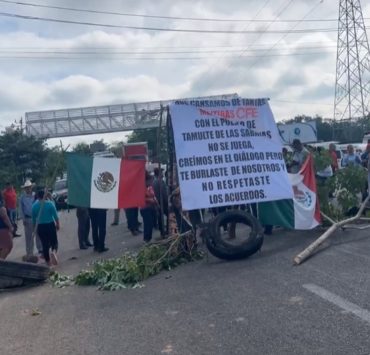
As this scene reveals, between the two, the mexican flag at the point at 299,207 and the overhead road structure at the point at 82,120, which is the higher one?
the overhead road structure at the point at 82,120

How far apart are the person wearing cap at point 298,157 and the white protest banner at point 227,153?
1850 millimetres

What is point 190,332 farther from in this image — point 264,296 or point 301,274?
point 301,274

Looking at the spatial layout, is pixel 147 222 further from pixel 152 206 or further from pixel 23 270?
pixel 23 270

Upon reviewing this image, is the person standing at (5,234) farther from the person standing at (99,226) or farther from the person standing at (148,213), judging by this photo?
the person standing at (148,213)

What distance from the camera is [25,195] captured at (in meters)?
18.3

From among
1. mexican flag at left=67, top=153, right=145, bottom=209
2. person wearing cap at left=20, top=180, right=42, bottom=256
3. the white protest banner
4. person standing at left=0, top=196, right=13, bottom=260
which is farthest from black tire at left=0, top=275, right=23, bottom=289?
person wearing cap at left=20, top=180, right=42, bottom=256

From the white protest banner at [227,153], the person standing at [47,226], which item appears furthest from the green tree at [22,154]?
the white protest banner at [227,153]

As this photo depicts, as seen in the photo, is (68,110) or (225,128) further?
(68,110)

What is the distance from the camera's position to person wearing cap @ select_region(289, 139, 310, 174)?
54.3 ft

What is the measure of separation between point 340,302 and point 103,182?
7977mm

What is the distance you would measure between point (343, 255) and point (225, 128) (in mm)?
3682

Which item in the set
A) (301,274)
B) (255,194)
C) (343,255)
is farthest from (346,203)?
(301,274)

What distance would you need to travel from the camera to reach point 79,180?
15789mm

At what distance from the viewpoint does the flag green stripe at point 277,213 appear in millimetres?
15016
